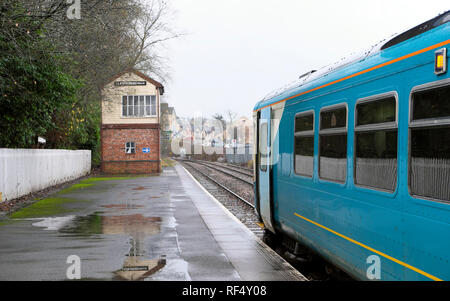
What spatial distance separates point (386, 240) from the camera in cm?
516

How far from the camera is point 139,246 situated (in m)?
9.45

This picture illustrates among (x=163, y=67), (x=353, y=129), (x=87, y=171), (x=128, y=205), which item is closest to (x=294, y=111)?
(x=353, y=129)

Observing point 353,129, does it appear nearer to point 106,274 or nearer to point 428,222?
point 428,222

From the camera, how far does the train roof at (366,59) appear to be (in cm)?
481

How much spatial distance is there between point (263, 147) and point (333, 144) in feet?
13.8

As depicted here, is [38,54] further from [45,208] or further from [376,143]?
[376,143]

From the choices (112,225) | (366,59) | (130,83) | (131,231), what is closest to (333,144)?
(366,59)

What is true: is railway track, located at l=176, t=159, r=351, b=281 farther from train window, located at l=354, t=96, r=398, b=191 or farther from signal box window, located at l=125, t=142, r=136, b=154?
signal box window, located at l=125, t=142, r=136, b=154

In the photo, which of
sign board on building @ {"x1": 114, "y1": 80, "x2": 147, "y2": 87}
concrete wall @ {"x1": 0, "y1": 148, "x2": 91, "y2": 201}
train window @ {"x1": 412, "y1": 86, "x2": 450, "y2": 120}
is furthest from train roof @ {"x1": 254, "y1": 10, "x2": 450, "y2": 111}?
sign board on building @ {"x1": 114, "y1": 80, "x2": 147, "y2": 87}

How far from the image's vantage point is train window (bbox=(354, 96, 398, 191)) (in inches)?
202

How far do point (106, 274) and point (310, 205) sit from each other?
3.05m

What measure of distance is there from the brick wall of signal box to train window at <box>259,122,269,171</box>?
27.4 metres

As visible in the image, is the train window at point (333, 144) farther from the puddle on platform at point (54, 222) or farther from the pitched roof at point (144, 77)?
the pitched roof at point (144, 77)

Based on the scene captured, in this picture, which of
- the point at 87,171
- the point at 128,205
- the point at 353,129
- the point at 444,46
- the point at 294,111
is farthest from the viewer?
the point at 87,171
